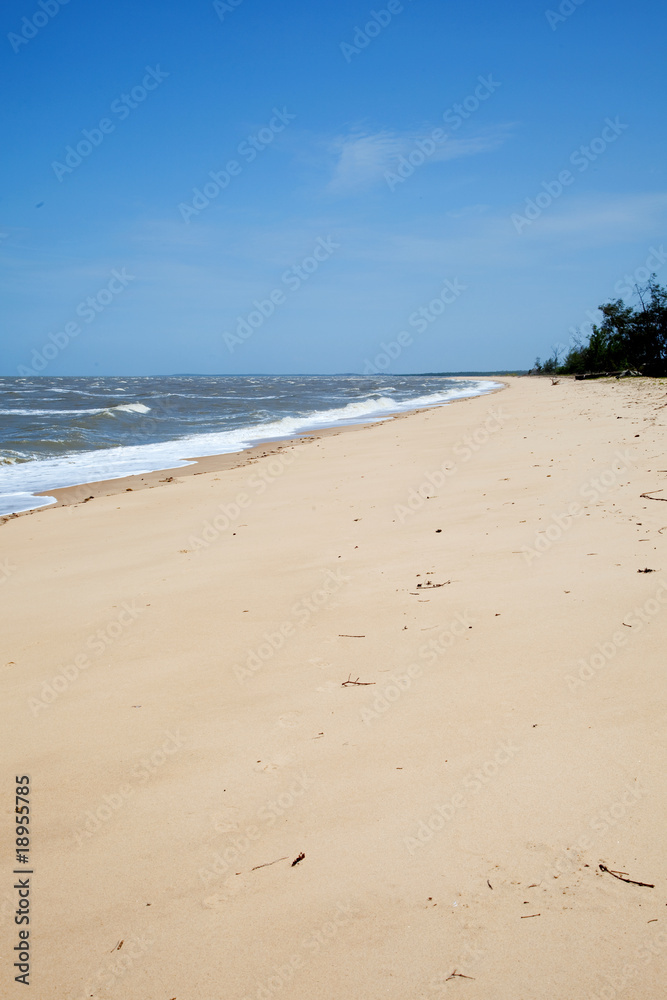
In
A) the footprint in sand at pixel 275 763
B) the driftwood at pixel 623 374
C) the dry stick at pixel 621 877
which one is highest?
the driftwood at pixel 623 374

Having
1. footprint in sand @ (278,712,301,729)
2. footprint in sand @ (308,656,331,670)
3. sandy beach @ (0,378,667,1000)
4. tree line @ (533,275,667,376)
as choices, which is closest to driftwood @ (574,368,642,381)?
tree line @ (533,275,667,376)

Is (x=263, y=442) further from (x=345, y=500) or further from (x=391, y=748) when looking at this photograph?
(x=391, y=748)

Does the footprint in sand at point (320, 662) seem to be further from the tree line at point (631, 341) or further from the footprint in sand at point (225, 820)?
the tree line at point (631, 341)

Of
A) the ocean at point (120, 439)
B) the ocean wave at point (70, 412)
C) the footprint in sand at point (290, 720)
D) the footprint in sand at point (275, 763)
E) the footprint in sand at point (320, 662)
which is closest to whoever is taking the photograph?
the footprint in sand at point (275, 763)

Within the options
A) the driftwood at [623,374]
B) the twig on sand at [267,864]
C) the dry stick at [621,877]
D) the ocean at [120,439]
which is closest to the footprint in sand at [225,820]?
the twig on sand at [267,864]

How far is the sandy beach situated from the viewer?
152 centimetres

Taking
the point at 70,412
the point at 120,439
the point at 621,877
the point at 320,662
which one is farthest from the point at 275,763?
the point at 70,412

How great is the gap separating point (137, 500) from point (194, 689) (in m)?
5.35

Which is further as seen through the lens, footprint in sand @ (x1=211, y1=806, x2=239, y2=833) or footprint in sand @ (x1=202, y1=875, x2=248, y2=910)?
footprint in sand @ (x1=211, y1=806, x2=239, y2=833)

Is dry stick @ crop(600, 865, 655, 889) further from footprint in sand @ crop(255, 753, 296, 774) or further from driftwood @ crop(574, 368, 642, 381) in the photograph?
driftwood @ crop(574, 368, 642, 381)

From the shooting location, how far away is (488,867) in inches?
66.7

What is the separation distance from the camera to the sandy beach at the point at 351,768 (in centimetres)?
152

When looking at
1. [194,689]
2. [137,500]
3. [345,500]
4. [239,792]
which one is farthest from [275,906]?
[137,500]

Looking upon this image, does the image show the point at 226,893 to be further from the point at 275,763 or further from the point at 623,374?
the point at 623,374
